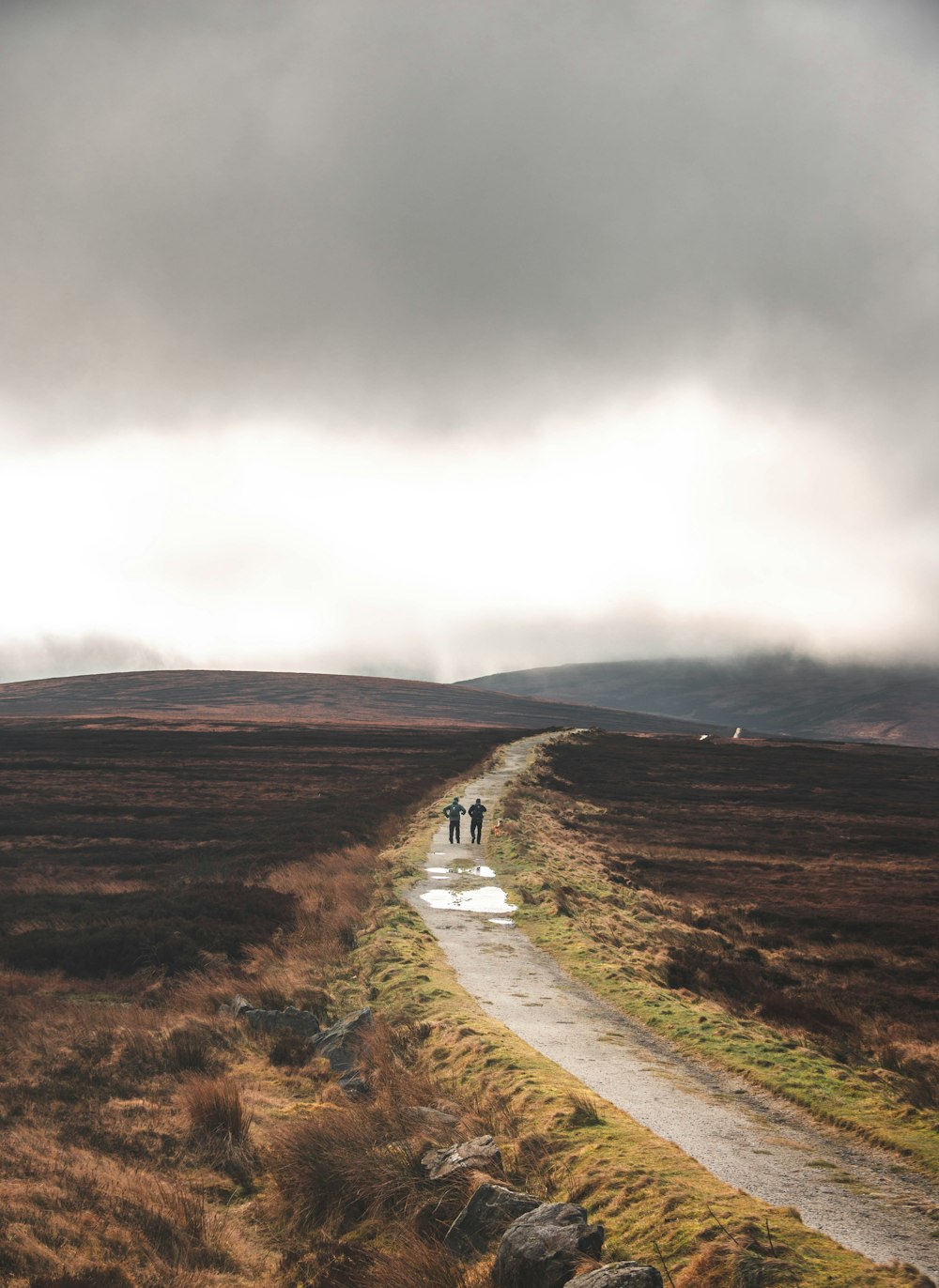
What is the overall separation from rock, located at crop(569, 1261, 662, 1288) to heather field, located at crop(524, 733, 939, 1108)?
7335 mm

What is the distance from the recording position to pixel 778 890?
29.2 m

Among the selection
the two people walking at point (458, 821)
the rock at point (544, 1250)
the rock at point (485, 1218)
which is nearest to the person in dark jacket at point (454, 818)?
the two people walking at point (458, 821)

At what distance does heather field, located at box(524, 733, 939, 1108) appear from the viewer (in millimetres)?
16547

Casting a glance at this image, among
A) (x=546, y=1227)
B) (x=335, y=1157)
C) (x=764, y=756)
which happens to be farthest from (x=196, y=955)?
(x=764, y=756)

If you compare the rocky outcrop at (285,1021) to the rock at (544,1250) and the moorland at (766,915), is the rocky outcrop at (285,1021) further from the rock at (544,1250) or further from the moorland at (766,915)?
the rock at (544,1250)

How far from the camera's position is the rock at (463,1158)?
7777 millimetres

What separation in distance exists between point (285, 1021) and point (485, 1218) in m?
7.86

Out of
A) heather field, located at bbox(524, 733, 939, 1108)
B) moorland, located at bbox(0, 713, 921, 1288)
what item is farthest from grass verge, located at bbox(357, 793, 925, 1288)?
heather field, located at bbox(524, 733, 939, 1108)

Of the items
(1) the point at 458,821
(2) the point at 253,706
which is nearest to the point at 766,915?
(1) the point at 458,821

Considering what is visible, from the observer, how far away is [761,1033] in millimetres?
13758

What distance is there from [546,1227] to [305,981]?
36.0 ft

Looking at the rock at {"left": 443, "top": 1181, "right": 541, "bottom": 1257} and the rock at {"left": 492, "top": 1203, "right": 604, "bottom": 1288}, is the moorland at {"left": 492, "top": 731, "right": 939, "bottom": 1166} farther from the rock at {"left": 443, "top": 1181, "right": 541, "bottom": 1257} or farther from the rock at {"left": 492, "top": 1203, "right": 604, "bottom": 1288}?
the rock at {"left": 443, "top": 1181, "right": 541, "bottom": 1257}

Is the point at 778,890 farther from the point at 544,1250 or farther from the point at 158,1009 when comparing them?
the point at 544,1250

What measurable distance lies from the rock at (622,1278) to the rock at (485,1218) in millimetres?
1144
